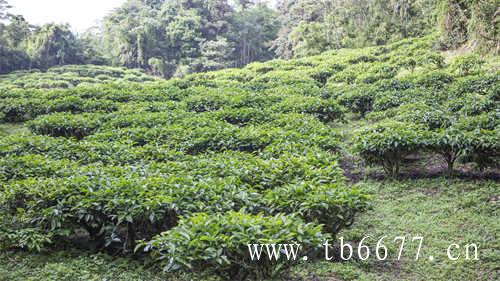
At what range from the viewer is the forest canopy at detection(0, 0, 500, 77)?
80.0 feet

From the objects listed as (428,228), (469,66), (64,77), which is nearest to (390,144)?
(428,228)

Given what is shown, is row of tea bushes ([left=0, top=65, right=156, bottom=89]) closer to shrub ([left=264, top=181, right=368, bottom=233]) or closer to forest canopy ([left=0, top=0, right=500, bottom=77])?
forest canopy ([left=0, top=0, right=500, bottom=77])

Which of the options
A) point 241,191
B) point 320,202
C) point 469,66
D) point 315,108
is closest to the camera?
point 320,202

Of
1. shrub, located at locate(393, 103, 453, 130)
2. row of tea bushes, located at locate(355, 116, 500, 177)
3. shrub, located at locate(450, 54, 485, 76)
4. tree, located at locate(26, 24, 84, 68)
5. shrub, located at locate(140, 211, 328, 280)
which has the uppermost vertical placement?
tree, located at locate(26, 24, 84, 68)

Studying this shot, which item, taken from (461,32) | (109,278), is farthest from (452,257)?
(461,32)

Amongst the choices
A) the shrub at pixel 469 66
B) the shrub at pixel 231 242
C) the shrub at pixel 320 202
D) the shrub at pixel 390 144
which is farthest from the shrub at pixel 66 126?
the shrub at pixel 469 66

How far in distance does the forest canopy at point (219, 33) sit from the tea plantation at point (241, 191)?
37.7ft

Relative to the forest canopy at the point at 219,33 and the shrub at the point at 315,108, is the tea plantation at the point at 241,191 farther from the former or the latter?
the forest canopy at the point at 219,33

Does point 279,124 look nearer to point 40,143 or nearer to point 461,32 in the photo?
point 40,143

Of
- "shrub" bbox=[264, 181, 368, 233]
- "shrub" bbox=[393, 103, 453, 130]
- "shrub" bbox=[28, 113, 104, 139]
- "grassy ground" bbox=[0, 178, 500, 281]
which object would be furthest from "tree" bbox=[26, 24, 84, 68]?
"shrub" bbox=[264, 181, 368, 233]

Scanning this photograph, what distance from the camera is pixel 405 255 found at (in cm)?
456

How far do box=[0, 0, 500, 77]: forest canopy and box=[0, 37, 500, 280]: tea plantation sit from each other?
11496mm

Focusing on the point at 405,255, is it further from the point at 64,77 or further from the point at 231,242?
the point at 64,77

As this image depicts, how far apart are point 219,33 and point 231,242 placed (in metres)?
40.8
